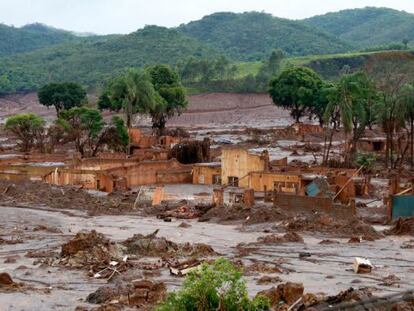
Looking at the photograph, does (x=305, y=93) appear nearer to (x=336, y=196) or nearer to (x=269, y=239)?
(x=336, y=196)

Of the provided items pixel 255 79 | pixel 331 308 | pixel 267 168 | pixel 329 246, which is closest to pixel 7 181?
pixel 267 168

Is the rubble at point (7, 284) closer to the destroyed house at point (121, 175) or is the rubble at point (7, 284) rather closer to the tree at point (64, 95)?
the destroyed house at point (121, 175)

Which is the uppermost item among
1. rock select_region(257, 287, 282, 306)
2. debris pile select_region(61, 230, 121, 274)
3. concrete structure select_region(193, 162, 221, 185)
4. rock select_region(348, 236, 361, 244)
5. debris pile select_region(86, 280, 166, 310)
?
rock select_region(257, 287, 282, 306)

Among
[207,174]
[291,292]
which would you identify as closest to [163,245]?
[291,292]

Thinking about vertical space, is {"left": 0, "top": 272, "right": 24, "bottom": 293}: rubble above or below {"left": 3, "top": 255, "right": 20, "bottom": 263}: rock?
above

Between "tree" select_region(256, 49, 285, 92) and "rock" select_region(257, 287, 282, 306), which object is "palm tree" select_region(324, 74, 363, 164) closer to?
"rock" select_region(257, 287, 282, 306)

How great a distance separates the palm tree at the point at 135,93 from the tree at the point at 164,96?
1.39 meters

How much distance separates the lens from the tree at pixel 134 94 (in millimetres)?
75188

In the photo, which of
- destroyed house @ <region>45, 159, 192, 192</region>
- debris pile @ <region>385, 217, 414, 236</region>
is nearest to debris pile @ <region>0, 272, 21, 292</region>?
debris pile @ <region>385, 217, 414, 236</region>

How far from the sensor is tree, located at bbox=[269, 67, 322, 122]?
94.5m

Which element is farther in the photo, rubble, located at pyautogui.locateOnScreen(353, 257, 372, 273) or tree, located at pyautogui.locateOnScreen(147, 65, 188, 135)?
tree, located at pyautogui.locateOnScreen(147, 65, 188, 135)

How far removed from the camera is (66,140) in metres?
71.3

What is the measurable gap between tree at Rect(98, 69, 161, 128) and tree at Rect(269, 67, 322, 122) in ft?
68.9

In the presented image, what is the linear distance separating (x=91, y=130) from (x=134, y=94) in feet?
27.8
